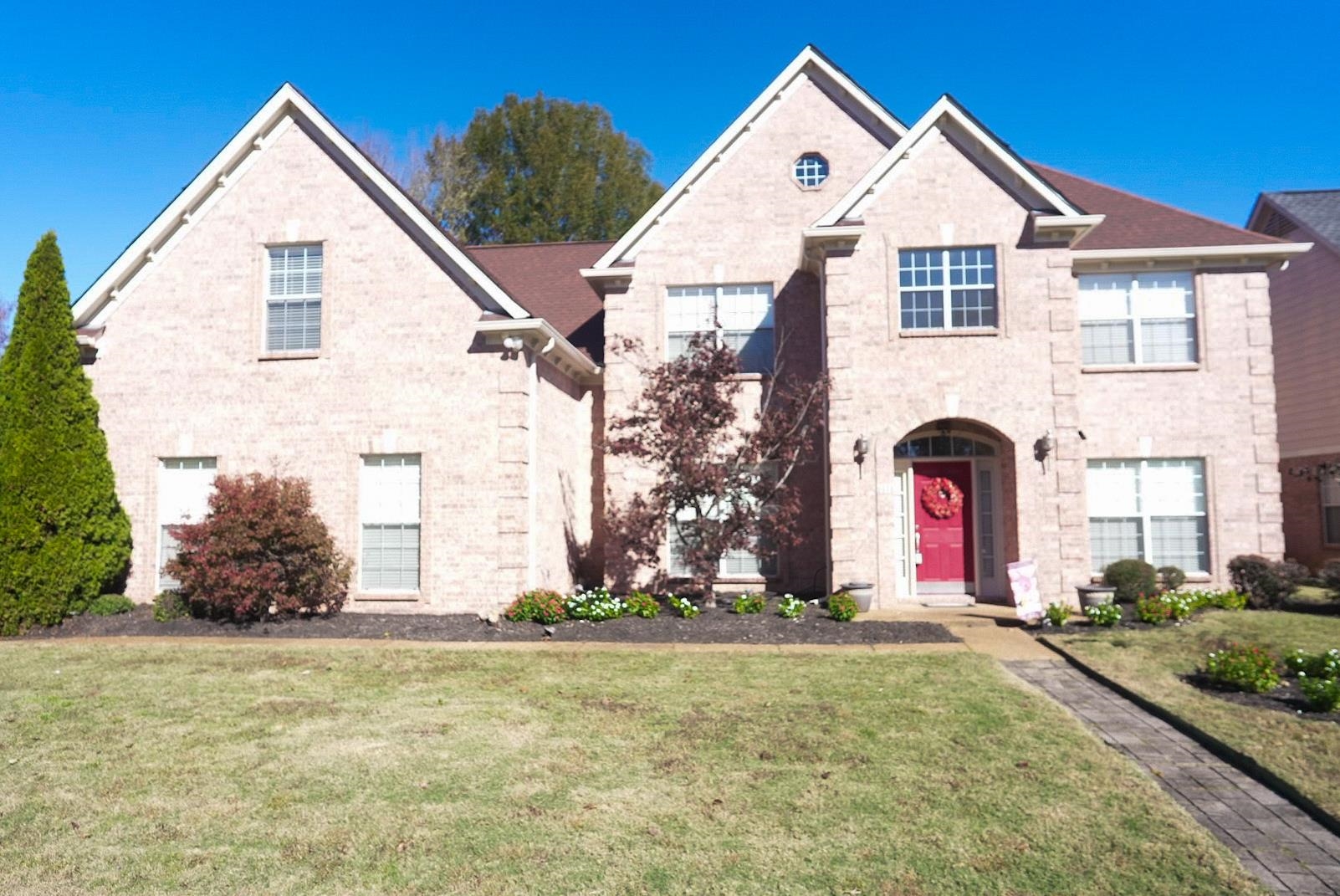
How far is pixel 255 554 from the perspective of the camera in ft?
44.9

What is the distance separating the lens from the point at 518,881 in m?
4.64

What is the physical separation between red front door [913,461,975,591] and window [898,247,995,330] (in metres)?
2.55

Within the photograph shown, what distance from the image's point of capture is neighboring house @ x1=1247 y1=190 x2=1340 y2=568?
19969mm

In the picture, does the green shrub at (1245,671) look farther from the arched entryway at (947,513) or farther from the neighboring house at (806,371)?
the arched entryway at (947,513)

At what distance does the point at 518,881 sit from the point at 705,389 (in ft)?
34.1

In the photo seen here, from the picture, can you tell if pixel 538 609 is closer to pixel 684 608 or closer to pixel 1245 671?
pixel 684 608

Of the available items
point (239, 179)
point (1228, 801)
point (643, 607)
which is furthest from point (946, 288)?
point (239, 179)

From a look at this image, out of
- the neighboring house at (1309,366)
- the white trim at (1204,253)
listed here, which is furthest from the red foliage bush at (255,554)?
the neighboring house at (1309,366)

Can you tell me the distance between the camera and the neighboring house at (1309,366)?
1997 cm

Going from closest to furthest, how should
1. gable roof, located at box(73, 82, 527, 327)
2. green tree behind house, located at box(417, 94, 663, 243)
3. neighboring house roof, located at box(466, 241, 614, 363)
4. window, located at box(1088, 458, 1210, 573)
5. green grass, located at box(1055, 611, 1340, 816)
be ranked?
green grass, located at box(1055, 611, 1340, 816), gable roof, located at box(73, 82, 527, 327), window, located at box(1088, 458, 1210, 573), neighboring house roof, located at box(466, 241, 614, 363), green tree behind house, located at box(417, 94, 663, 243)

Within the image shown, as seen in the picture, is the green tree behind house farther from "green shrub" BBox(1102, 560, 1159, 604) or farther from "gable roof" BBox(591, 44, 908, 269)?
"green shrub" BBox(1102, 560, 1159, 604)

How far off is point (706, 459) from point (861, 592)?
3191 millimetres

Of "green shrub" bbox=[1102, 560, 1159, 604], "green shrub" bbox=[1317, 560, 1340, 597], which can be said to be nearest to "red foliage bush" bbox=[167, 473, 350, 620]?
"green shrub" bbox=[1102, 560, 1159, 604]

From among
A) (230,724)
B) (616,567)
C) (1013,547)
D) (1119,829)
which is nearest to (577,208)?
(616,567)
